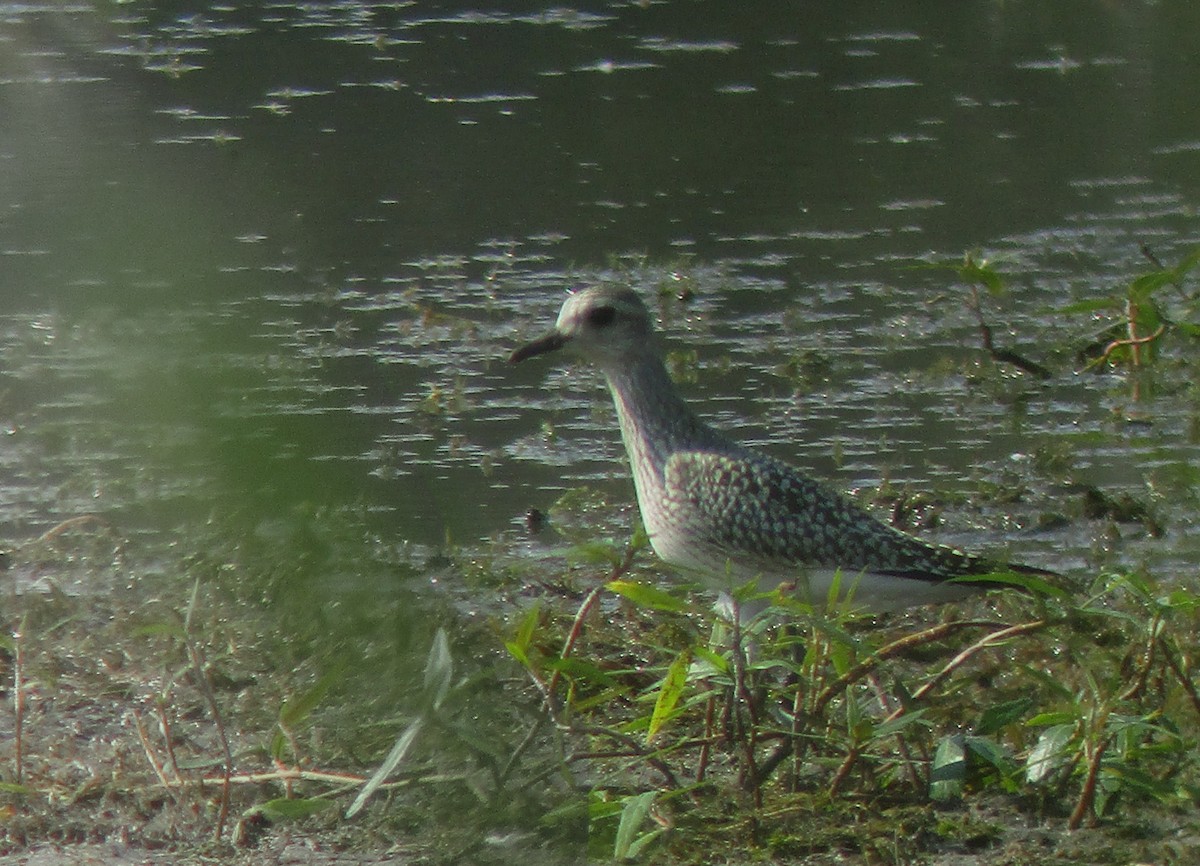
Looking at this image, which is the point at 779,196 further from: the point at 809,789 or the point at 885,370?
the point at 809,789

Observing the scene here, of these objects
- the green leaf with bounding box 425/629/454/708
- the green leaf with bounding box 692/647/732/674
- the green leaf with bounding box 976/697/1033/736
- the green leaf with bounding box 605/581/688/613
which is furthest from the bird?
the green leaf with bounding box 425/629/454/708

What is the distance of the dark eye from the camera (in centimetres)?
608

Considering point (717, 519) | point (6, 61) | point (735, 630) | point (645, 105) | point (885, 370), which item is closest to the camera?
point (735, 630)

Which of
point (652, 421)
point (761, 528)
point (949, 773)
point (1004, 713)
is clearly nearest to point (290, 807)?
point (949, 773)

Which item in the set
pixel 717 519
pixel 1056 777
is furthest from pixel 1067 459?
pixel 1056 777

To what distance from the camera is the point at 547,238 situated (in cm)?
1060

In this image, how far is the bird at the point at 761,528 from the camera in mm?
5336

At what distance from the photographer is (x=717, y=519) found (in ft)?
18.1

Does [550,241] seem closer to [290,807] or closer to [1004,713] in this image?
[1004,713]

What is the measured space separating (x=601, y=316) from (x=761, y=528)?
0.98 m

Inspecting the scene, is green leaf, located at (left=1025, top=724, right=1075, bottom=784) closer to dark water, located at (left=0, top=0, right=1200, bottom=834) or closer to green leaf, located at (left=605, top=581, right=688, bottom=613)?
green leaf, located at (left=605, top=581, right=688, bottom=613)

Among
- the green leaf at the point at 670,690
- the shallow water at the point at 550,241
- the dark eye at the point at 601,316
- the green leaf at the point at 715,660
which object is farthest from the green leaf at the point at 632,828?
the dark eye at the point at 601,316

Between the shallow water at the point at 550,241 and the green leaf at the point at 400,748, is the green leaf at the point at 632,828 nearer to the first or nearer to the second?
the shallow water at the point at 550,241

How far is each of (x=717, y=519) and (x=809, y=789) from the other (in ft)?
3.98
